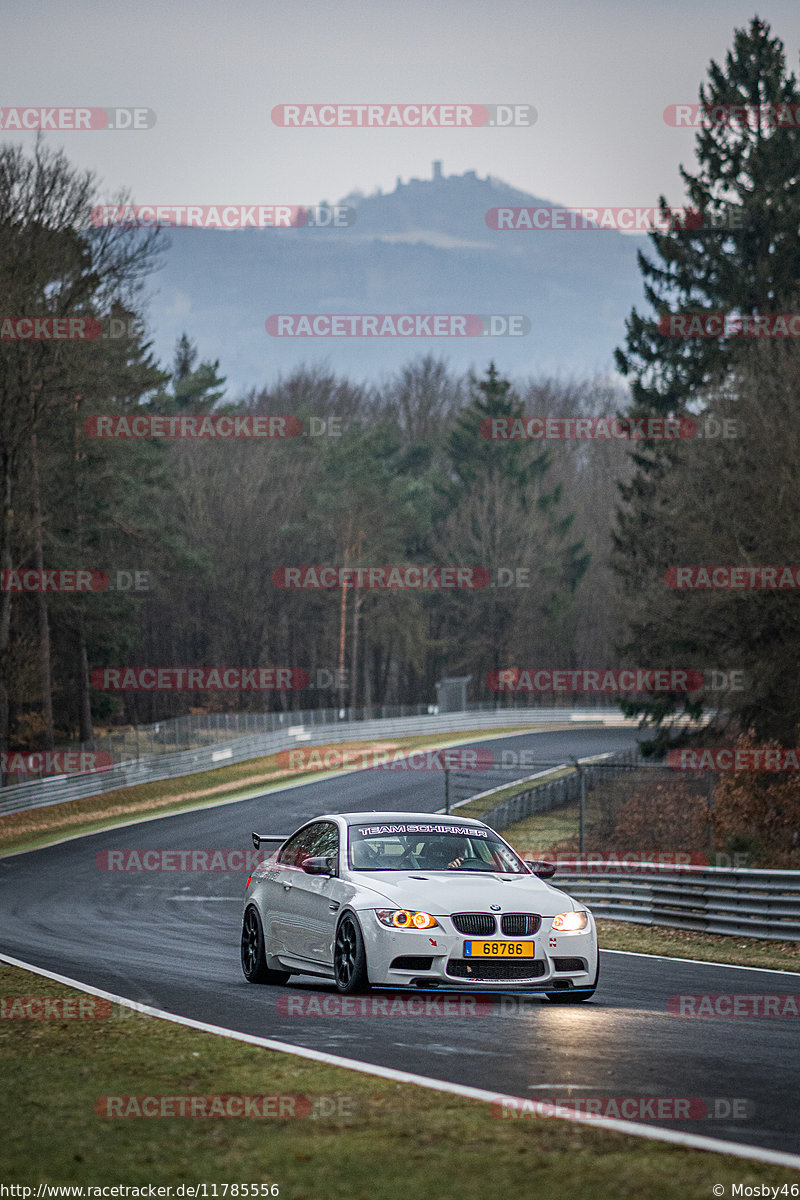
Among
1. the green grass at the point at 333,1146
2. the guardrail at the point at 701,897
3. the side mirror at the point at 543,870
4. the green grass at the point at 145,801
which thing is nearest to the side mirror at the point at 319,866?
the side mirror at the point at 543,870

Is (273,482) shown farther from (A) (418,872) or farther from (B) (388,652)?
(A) (418,872)

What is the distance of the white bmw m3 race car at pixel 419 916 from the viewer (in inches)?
419

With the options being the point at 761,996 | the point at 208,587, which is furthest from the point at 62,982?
the point at 208,587

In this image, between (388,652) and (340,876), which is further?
(388,652)

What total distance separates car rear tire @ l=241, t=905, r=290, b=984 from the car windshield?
1408mm

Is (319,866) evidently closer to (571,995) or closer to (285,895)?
(285,895)

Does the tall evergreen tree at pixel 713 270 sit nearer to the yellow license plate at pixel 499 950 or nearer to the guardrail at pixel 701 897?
the guardrail at pixel 701 897

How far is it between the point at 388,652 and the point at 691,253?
163ft

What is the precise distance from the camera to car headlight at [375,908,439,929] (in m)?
10.7

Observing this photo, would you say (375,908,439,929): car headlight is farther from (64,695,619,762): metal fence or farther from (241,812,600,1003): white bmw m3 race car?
(64,695,619,762): metal fence

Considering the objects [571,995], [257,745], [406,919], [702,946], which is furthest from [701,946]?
[257,745]

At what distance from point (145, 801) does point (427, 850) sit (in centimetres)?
3451

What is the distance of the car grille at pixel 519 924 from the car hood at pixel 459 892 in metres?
0.05

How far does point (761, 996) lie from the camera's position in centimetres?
1207
